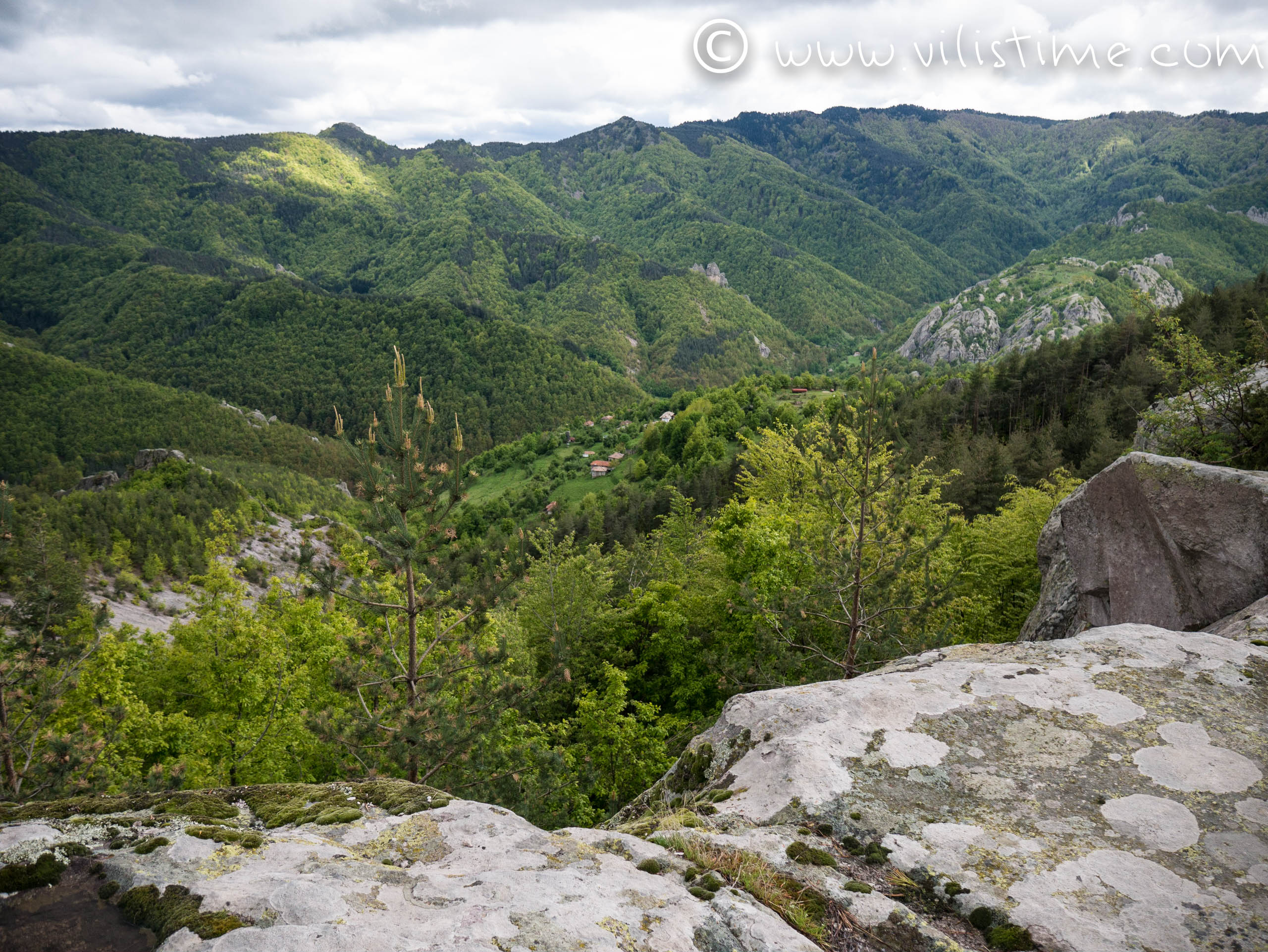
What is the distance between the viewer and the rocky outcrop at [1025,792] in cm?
480

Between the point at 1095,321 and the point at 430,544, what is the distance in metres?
225

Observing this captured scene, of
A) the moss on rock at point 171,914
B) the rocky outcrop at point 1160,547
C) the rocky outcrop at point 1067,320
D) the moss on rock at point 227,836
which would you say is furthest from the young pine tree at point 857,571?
the rocky outcrop at point 1067,320

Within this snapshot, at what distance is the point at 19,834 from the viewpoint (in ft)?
15.0

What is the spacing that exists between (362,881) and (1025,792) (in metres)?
5.90

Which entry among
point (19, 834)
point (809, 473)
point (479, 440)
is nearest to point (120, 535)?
point (809, 473)

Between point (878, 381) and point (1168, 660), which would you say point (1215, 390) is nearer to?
point (878, 381)

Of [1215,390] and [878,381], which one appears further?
[1215,390]

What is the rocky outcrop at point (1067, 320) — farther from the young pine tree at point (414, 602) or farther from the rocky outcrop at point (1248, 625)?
the young pine tree at point (414, 602)

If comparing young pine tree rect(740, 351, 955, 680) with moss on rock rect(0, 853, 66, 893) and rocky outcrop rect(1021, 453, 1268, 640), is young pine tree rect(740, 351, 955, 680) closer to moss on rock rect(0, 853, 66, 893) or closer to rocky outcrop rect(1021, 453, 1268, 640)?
rocky outcrop rect(1021, 453, 1268, 640)

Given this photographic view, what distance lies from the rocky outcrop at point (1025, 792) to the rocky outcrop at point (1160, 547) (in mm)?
2680

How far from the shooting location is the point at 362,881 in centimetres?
462

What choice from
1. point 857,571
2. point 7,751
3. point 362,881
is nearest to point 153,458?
point 7,751

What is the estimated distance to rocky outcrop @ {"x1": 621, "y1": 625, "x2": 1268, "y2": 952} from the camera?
480 cm

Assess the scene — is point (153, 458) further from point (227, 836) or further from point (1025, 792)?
point (1025, 792)
